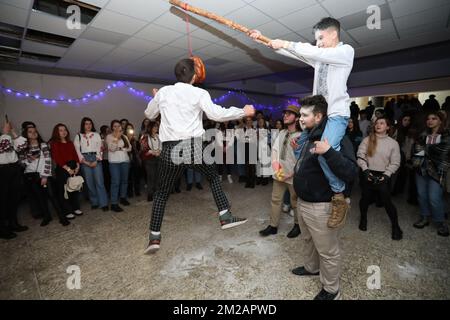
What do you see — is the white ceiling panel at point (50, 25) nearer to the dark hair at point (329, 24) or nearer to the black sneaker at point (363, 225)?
the dark hair at point (329, 24)

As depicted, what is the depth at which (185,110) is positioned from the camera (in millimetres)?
2000

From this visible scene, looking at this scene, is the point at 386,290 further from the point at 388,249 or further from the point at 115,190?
the point at 115,190

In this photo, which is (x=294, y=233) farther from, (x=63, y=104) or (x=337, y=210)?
(x=63, y=104)

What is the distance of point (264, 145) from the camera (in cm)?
486

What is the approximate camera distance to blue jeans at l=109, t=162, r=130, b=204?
13.0 ft

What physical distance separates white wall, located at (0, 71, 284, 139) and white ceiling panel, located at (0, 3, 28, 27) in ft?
8.48

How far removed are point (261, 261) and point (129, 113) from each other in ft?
→ 20.7

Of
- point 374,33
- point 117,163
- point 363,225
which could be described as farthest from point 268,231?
point 374,33

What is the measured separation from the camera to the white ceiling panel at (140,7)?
2832 mm

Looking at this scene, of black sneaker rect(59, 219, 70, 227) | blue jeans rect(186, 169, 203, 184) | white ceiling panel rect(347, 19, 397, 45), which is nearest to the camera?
black sneaker rect(59, 219, 70, 227)

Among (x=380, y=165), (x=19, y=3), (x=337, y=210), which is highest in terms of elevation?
(x=19, y=3)

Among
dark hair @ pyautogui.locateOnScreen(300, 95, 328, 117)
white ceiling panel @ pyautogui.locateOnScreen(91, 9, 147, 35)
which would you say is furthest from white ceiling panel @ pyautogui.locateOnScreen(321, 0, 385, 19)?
white ceiling panel @ pyautogui.locateOnScreen(91, 9, 147, 35)

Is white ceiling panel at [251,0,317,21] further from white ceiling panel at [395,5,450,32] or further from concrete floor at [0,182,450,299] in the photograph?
concrete floor at [0,182,450,299]

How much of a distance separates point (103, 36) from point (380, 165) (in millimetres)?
4667
